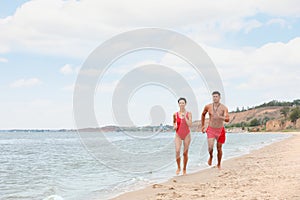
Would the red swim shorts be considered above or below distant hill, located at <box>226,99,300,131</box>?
below

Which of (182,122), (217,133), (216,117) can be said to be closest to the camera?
(182,122)

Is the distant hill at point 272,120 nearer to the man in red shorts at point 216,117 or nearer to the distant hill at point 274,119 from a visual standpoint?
the distant hill at point 274,119

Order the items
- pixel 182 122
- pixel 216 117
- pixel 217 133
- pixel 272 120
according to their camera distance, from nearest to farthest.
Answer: pixel 182 122
pixel 216 117
pixel 217 133
pixel 272 120

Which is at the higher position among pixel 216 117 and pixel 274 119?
pixel 274 119

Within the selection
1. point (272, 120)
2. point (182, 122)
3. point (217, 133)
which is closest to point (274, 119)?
point (272, 120)

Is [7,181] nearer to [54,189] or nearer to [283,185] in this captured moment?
[54,189]

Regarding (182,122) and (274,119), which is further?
(274,119)

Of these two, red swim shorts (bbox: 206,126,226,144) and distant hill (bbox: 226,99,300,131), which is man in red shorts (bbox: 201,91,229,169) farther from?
distant hill (bbox: 226,99,300,131)

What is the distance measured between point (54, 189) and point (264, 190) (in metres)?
6.07

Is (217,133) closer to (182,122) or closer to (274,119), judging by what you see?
(182,122)

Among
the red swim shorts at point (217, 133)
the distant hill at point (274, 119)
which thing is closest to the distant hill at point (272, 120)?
the distant hill at point (274, 119)

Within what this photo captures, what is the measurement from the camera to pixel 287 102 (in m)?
199

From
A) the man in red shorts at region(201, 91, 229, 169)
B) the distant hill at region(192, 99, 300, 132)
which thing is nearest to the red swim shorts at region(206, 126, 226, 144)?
the man in red shorts at region(201, 91, 229, 169)

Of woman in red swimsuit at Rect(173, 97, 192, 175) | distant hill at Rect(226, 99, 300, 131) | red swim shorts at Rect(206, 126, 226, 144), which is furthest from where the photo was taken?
distant hill at Rect(226, 99, 300, 131)
